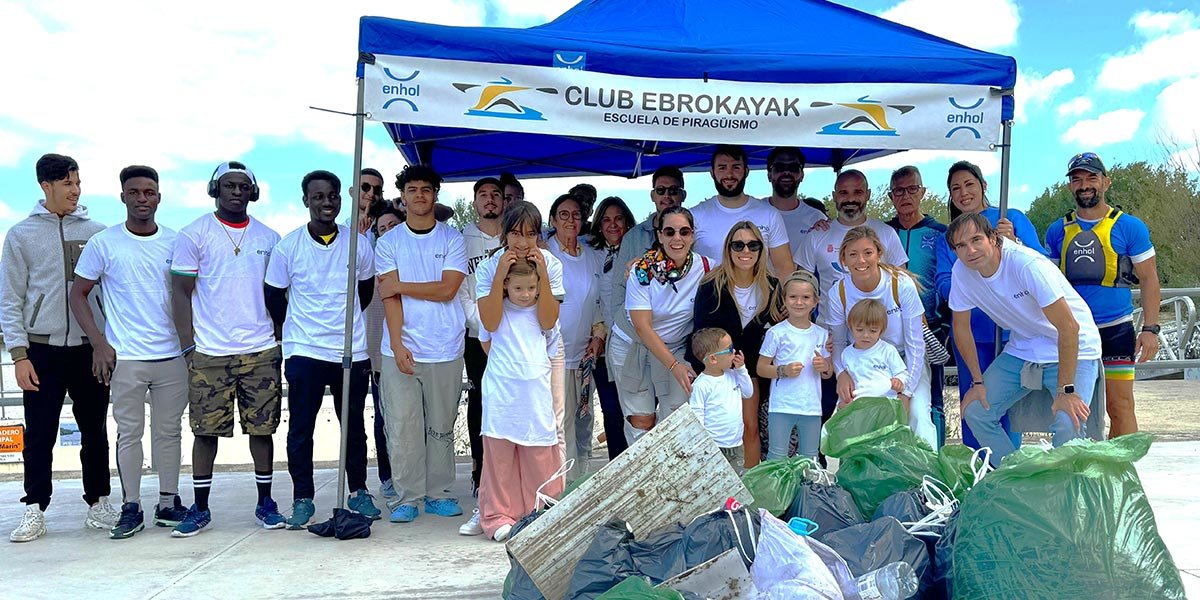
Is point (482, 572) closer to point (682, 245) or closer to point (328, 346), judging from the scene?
point (328, 346)

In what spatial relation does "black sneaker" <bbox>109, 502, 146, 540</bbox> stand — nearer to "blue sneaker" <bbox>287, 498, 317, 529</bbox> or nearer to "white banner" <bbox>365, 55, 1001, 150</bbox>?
"blue sneaker" <bbox>287, 498, 317, 529</bbox>

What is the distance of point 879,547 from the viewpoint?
280 cm

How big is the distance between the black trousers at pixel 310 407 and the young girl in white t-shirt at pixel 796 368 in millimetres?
2229

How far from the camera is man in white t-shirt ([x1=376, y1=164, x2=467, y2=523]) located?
16.3 feet

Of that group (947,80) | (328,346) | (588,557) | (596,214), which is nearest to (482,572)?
(588,557)

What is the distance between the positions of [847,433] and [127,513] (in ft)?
12.7

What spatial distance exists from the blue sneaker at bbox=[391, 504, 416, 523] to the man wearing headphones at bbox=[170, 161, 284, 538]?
82 centimetres

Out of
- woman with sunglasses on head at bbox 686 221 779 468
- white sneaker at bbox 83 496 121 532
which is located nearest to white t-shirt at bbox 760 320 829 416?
woman with sunglasses on head at bbox 686 221 779 468

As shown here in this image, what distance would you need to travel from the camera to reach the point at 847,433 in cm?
393

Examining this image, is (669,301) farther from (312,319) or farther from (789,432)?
(312,319)

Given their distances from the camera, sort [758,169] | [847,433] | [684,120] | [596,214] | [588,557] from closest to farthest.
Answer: [588,557] < [847,433] < [684,120] < [596,214] < [758,169]

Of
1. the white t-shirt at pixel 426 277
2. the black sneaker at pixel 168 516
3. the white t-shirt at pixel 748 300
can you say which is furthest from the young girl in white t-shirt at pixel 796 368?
the black sneaker at pixel 168 516

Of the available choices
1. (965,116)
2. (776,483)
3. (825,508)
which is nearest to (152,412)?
(776,483)

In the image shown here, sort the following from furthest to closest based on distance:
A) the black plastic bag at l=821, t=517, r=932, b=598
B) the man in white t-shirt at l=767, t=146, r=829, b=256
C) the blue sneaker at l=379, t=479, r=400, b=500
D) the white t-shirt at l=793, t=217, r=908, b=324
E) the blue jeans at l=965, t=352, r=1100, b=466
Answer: the blue sneaker at l=379, t=479, r=400, b=500 < the man in white t-shirt at l=767, t=146, r=829, b=256 < the white t-shirt at l=793, t=217, r=908, b=324 < the blue jeans at l=965, t=352, r=1100, b=466 < the black plastic bag at l=821, t=517, r=932, b=598
